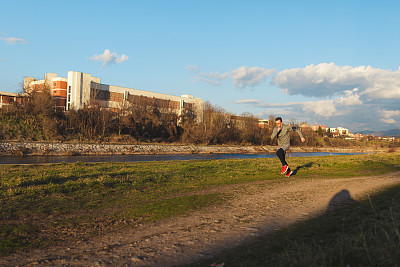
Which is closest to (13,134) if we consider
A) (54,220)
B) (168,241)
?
(54,220)

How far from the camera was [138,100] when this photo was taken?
7500 cm

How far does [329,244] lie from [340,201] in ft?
15.0

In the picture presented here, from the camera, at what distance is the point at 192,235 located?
18.5 ft

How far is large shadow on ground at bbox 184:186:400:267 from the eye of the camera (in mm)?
3328

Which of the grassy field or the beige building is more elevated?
the beige building

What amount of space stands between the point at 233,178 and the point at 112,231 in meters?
8.43

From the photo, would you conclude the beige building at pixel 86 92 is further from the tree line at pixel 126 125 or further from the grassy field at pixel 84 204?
the grassy field at pixel 84 204

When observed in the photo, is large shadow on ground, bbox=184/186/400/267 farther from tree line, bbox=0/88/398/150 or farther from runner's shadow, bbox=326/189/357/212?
tree line, bbox=0/88/398/150

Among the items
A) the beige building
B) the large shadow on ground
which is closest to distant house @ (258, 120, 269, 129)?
the beige building

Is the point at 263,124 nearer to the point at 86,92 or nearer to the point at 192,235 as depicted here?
the point at 86,92

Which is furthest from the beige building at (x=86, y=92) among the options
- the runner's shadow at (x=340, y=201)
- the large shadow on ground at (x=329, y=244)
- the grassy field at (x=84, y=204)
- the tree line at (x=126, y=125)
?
the large shadow on ground at (x=329, y=244)

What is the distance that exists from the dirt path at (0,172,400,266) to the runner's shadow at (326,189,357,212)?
0.01 m

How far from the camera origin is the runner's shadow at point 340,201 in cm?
755

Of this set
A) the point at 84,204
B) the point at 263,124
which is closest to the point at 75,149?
the point at 84,204
